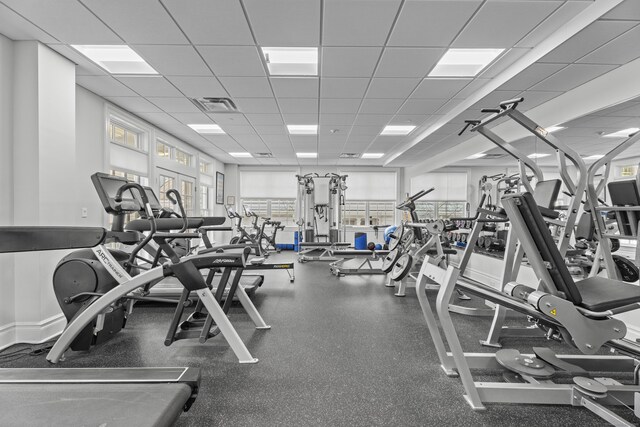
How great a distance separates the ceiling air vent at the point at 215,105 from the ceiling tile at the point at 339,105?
1.37 meters

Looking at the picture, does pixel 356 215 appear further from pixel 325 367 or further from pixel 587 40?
pixel 325 367

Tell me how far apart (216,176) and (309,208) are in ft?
9.83

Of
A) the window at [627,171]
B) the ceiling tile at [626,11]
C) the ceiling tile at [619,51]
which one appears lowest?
the window at [627,171]

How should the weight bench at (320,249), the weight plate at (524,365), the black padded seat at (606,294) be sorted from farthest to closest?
1. the weight bench at (320,249)
2. the weight plate at (524,365)
3. the black padded seat at (606,294)

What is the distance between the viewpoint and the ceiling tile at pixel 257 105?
13.8 ft

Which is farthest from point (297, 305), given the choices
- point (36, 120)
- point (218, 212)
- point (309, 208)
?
point (218, 212)

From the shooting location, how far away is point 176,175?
6277 millimetres

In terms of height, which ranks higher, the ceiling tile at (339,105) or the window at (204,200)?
the ceiling tile at (339,105)

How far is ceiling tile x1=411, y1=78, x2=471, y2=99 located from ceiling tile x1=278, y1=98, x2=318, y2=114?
4.75ft

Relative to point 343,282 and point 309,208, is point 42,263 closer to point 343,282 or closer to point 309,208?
point 343,282

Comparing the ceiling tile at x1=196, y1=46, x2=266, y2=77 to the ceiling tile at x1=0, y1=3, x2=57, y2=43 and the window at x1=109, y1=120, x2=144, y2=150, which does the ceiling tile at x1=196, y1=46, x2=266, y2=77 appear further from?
the window at x1=109, y1=120, x2=144, y2=150

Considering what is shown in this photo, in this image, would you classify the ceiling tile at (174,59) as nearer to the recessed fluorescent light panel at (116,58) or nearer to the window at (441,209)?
the recessed fluorescent light panel at (116,58)

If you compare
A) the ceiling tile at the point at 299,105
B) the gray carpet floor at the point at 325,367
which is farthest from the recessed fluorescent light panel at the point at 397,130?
the gray carpet floor at the point at 325,367

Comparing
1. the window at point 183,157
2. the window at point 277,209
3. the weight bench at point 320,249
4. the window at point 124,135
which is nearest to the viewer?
the window at point 124,135
